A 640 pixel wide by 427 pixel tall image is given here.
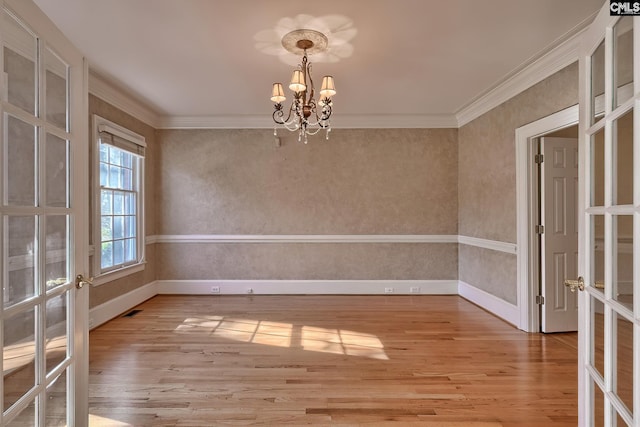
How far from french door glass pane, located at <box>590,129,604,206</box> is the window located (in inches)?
170

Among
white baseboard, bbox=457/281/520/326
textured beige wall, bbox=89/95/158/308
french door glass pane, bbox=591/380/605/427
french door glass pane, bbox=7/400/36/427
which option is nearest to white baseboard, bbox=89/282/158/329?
textured beige wall, bbox=89/95/158/308

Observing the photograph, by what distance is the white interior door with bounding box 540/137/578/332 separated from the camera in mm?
3594

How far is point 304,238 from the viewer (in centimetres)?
520

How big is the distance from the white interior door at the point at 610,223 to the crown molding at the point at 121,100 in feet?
13.9

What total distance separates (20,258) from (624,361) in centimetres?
222

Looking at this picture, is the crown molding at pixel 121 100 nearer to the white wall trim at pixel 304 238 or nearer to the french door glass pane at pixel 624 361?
the white wall trim at pixel 304 238

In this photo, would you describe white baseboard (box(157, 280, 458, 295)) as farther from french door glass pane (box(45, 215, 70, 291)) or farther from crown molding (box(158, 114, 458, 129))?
french door glass pane (box(45, 215, 70, 291))

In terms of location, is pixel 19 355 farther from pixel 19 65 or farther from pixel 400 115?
pixel 400 115

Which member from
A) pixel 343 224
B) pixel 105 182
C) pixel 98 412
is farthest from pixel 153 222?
pixel 98 412

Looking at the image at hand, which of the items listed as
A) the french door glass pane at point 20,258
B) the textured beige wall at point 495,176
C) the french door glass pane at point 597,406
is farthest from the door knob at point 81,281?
the textured beige wall at point 495,176

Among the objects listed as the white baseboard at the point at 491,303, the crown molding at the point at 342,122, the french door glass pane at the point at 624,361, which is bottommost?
the white baseboard at the point at 491,303

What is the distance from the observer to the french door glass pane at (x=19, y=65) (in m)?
1.16

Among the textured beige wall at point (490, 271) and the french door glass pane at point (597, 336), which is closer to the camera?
the french door glass pane at point (597, 336)

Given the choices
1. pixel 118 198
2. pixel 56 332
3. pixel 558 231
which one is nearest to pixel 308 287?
pixel 118 198
